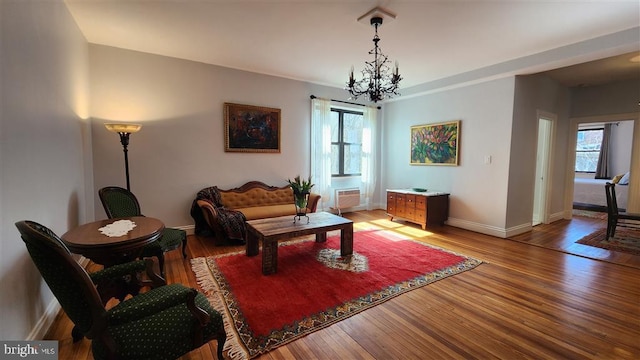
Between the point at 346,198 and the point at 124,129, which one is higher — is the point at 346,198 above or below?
below

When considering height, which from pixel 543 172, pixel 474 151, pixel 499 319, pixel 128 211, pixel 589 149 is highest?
pixel 589 149

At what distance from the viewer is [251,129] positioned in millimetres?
4777

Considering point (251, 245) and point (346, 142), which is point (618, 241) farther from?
point (251, 245)

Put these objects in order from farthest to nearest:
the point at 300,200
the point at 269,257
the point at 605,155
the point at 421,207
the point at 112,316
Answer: the point at 605,155 → the point at 421,207 → the point at 300,200 → the point at 269,257 → the point at 112,316

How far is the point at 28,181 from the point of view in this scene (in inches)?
70.2

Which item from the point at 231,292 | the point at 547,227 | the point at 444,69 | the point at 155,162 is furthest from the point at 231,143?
the point at 547,227

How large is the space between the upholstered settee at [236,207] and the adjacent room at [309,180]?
4cm

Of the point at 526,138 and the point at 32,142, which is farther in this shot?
the point at 526,138

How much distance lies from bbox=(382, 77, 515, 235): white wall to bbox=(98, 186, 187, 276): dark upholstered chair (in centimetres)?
462

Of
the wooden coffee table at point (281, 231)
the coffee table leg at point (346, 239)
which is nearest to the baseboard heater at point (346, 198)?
the wooden coffee table at point (281, 231)

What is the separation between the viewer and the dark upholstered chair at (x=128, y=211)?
272 centimetres

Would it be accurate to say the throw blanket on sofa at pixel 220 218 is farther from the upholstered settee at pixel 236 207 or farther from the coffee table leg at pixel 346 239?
the coffee table leg at pixel 346 239

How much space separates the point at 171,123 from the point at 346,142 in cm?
347

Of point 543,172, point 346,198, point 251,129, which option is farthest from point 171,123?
point 543,172
